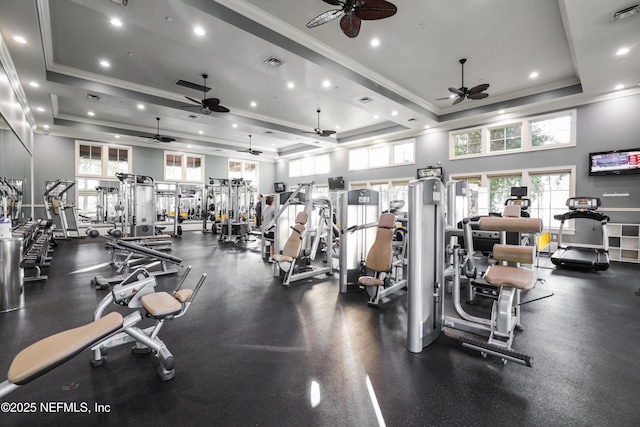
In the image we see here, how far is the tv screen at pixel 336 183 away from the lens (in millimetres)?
12648

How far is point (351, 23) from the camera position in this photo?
3.84 meters

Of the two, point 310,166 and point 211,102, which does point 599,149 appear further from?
point 310,166

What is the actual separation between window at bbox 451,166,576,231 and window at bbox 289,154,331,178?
666cm

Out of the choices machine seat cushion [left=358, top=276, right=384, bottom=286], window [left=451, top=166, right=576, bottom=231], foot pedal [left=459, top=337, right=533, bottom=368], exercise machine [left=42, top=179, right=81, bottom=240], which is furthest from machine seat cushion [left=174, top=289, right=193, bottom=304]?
exercise machine [left=42, top=179, right=81, bottom=240]

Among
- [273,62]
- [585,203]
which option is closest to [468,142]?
[585,203]

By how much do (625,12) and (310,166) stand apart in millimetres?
11699

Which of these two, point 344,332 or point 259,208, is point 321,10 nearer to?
point 344,332

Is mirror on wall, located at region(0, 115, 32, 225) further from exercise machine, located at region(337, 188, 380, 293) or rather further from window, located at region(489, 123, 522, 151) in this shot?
window, located at region(489, 123, 522, 151)

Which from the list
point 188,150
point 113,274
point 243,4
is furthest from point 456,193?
point 188,150

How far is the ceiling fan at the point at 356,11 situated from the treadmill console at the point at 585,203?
5.70 meters

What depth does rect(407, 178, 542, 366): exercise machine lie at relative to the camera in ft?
7.72

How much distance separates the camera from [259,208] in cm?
1025

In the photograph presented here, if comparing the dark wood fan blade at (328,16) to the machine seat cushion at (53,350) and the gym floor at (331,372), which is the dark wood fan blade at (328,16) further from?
the machine seat cushion at (53,350)

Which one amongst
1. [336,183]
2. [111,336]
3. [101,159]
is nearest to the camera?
[111,336]
